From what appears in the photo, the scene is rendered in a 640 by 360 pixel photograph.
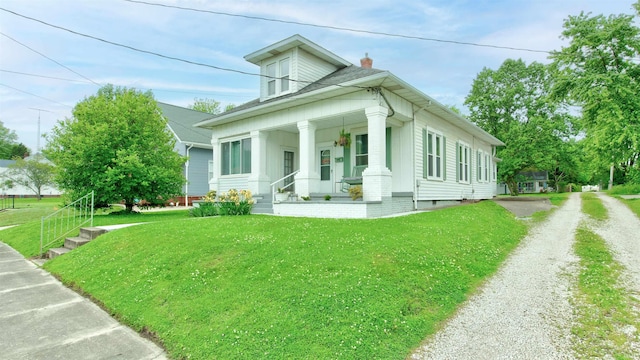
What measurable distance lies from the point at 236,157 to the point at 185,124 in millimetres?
11259

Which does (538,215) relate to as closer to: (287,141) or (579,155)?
(287,141)

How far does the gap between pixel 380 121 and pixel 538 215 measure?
739cm

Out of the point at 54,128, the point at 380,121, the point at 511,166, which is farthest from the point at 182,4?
the point at 511,166

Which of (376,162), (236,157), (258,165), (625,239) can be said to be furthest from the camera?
(236,157)

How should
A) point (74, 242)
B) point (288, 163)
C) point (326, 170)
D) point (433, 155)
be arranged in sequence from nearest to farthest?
point (74, 242)
point (433, 155)
point (326, 170)
point (288, 163)

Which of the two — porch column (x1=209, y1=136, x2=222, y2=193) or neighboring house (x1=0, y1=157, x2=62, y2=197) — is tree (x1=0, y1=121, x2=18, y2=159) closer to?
neighboring house (x1=0, y1=157, x2=62, y2=197)

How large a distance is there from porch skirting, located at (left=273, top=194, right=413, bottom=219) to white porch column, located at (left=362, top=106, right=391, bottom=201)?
Answer: 35cm

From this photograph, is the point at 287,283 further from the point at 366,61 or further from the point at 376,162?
the point at 366,61

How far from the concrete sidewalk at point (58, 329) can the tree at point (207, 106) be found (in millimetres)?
37940

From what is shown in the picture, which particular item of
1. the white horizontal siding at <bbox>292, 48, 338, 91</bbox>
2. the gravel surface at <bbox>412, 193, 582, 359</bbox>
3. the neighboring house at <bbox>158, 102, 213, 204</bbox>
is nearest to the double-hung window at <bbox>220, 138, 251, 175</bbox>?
the white horizontal siding at <bbox>292, 48, 338, 91</bbox>

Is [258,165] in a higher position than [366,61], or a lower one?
lower

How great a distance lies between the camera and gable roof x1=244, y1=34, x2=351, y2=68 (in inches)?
501

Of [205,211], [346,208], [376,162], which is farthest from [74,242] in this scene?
[376,162]

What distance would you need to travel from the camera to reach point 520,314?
3.95m
